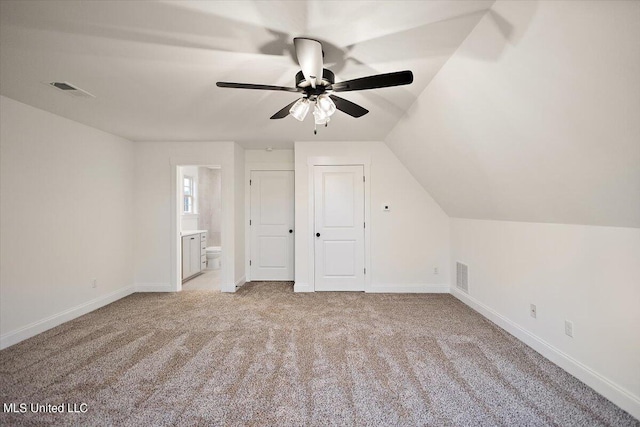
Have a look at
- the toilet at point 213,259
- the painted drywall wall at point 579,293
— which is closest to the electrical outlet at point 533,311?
the painted drywall wall at point 579,293

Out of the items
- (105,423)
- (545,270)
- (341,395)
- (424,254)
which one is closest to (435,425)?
(341,395)

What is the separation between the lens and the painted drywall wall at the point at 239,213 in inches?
183

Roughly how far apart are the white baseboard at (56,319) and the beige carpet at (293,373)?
0.09m

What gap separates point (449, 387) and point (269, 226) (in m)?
3.73

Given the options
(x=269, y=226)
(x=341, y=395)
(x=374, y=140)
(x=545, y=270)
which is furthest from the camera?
(x=269, y=226)

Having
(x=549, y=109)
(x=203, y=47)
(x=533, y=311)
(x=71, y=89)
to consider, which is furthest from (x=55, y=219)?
(x=533, y=311)

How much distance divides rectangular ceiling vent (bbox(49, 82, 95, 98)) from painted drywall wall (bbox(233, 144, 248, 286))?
6.73ft

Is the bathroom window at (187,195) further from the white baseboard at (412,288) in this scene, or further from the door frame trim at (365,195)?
the white baseboard at (412,288)

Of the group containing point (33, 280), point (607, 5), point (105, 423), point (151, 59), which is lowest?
point (105, 423)

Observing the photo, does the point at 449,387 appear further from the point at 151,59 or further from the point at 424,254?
the point at 151,59

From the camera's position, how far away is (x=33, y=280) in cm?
298

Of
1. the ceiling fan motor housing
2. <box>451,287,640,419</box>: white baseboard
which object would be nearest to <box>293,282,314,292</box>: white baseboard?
<box>451,287,640,419</box>: white baseboard

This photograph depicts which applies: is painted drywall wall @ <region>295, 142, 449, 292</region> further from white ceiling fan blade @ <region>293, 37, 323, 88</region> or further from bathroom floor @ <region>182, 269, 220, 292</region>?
white ceiling fan blade @ <region>293, 37, 323, 88</region>

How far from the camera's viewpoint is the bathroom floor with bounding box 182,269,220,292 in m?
4.79
